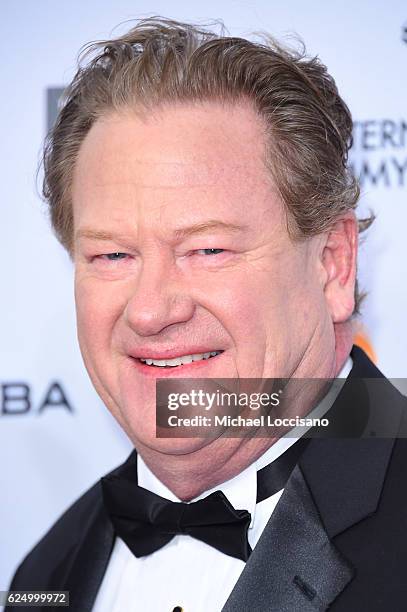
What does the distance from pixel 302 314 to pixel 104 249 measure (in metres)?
0.34

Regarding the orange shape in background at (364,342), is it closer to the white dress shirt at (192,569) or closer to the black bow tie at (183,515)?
the white dress shirt at (192,569)

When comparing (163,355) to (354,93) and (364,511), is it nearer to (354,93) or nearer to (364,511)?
(364,511)

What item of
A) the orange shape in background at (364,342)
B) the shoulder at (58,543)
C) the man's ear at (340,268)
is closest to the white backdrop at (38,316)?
the shoulder at (58,543)

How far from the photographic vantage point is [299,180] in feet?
4.72

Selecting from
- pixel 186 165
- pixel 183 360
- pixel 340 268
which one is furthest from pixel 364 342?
pixel 186 165

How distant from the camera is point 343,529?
1.28 metres

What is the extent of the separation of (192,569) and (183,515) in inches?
3.6

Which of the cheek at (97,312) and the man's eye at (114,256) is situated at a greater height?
the man's eye at (114,256)

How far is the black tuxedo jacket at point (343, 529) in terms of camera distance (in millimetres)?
1236

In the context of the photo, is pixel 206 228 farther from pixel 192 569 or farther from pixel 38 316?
pixel 38 316

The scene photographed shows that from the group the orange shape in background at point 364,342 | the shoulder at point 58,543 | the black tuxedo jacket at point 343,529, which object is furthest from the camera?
the orange shape in background at point 364,342

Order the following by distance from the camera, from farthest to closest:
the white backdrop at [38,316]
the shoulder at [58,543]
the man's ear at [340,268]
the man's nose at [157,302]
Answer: the white backdrop at [38,316], the shoulder at [58,543], the man's ear at [340,268], the man's nose at [157,302]

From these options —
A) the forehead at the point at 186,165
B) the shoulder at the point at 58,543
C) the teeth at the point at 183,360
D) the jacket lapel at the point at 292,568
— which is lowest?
the shoulder at the point at 58,543

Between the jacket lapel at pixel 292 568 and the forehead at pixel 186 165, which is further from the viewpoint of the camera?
the forehead at pixel 186 165
